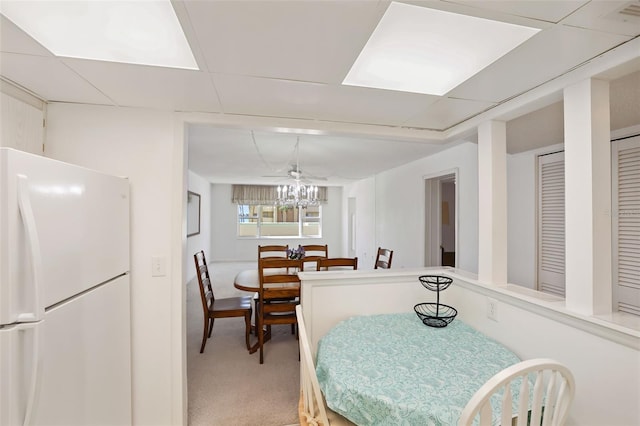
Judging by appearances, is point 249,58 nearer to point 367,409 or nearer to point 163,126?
point 163,126

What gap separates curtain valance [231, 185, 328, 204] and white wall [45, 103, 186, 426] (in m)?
5.85

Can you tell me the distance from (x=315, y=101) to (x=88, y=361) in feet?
5.99

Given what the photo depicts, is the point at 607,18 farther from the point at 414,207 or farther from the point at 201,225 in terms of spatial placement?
the point at 201,225

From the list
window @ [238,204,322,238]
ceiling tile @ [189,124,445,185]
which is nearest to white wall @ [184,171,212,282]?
ceiling tile @ [189,124,445,185]

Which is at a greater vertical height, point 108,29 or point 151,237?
point 108,29

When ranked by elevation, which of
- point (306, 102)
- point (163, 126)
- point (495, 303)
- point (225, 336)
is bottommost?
point (225, 336)

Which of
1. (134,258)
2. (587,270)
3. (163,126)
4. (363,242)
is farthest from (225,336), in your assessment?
(363,242)

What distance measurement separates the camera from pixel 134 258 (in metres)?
1.75

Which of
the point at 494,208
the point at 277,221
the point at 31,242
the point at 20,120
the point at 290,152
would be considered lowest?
the point at 277,221

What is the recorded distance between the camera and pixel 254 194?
769 centimetres

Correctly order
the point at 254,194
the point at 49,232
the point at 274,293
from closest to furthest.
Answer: the point at 49,232 → the point at 274,293 → the point at 254,194

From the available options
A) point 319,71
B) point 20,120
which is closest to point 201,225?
point 20,120

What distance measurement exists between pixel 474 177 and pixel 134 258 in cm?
332

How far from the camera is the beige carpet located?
1.94 metres
